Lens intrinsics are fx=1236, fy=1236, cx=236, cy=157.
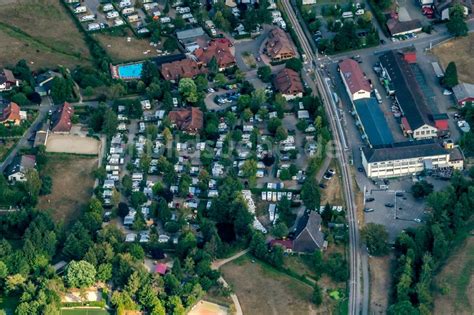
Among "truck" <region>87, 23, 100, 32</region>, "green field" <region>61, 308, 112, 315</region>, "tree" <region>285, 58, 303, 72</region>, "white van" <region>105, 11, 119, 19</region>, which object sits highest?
"white van" <region>105, 11, 119, 19</region>

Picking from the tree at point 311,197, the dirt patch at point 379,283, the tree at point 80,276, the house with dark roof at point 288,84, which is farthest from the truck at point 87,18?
the dirt patch at point 379,283

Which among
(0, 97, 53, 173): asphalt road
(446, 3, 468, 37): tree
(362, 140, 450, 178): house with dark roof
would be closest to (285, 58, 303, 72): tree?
(362, 140, 450, 178): house with dark roof

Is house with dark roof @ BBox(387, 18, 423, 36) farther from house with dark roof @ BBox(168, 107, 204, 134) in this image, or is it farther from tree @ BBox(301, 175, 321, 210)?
tree @ BBox(301, 175, 321, 210)

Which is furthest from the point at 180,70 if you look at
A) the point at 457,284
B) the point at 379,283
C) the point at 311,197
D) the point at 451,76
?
the point at 457,284

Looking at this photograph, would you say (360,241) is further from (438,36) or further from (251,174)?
(438,36)

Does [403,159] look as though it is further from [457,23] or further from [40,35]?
[40,35]

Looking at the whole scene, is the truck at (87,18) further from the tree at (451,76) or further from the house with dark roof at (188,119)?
the tree at (451,76)

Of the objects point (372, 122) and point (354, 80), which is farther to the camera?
point (354, 80)
